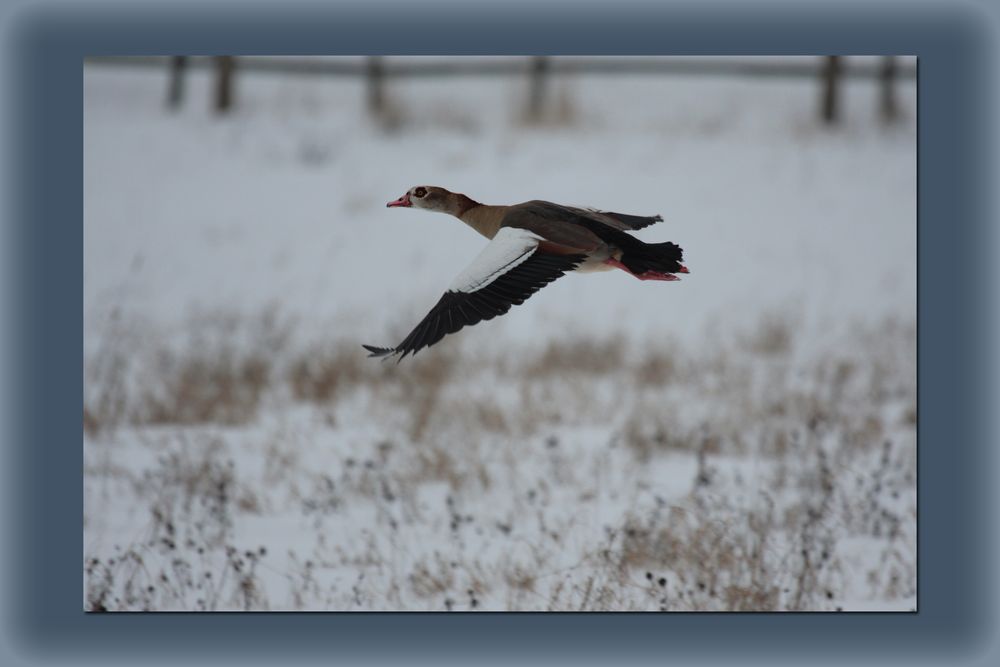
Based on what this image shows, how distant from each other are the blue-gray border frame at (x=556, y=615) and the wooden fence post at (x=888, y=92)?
1.30m

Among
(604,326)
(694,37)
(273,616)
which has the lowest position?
(273,616)

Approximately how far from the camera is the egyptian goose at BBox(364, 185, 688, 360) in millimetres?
2379

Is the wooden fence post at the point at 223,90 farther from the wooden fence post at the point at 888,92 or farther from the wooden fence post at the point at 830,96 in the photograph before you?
the wooden fence post at the point at 888,92

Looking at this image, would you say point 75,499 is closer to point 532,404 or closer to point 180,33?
point 180,33

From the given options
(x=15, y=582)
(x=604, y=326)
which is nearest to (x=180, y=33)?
(x=15, y=582)

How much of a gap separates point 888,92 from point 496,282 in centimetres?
388

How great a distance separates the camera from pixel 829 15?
12.6ft

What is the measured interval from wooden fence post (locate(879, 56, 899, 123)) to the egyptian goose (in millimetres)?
2937

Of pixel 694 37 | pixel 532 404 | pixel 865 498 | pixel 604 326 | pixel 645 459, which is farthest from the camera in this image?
pixel 604 326

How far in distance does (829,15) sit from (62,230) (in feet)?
8.77

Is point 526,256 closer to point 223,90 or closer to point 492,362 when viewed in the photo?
point 492,362

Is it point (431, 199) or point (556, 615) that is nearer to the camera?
point (431, 199)

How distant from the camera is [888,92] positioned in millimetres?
5648

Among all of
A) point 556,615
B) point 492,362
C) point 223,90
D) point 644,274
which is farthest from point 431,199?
point 223,90
